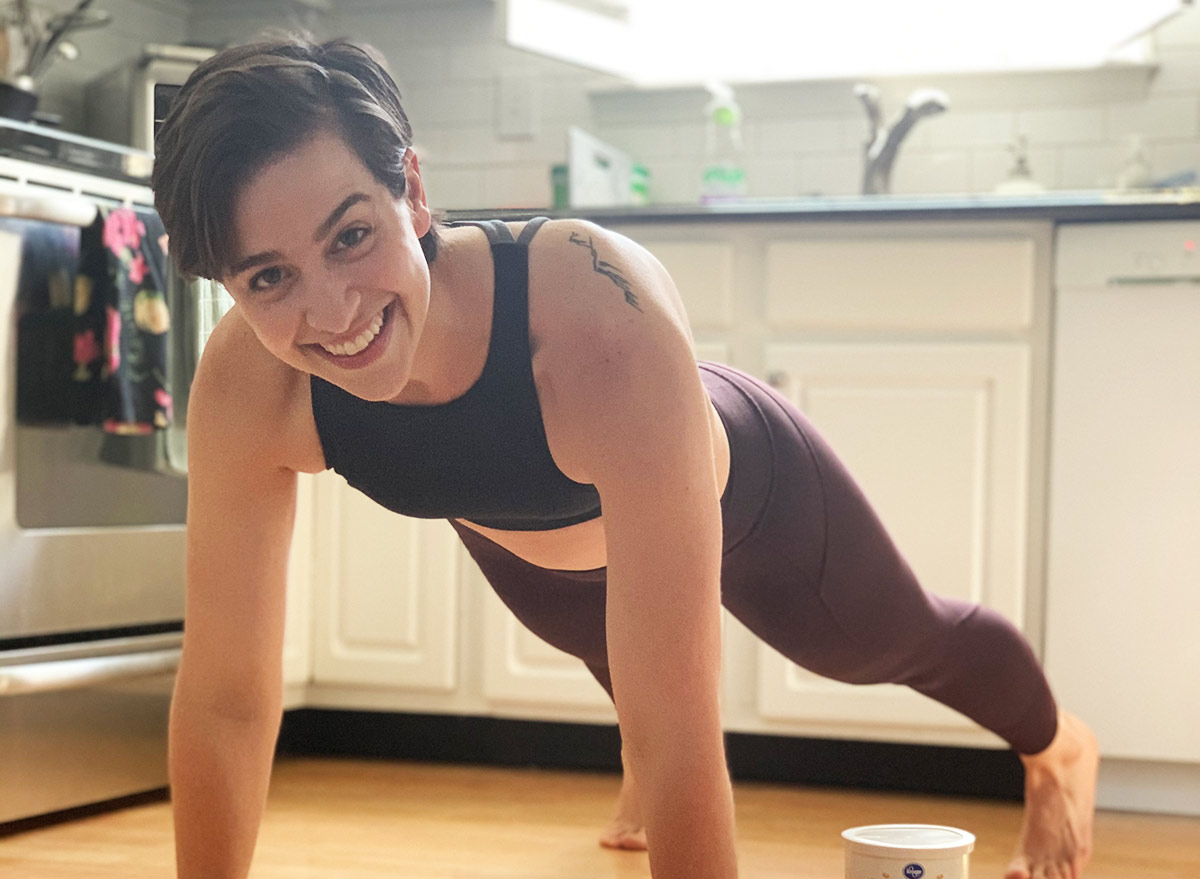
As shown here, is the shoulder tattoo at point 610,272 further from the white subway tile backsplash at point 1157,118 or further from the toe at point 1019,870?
the white subway tile backsplash at point 1157,118

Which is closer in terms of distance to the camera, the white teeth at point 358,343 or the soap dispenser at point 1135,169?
the white teeth at point 358,343

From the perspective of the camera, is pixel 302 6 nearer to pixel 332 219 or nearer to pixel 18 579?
pixel 18 579

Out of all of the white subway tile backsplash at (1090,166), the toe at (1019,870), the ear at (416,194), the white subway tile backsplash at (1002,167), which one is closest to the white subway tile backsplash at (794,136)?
the white subway tile backsplash at (1002,167)

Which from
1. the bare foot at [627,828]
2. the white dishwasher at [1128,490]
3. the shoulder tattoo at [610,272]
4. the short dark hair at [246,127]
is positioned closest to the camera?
the short dark hair at [246,127]

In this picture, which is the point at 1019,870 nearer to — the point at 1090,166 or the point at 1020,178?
the point at 1020,178

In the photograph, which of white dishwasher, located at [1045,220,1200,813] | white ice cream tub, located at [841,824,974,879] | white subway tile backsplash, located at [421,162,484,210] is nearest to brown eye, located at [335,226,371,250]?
white ice cream tub, located at [841,824,974,879]

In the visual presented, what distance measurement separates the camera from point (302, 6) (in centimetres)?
289

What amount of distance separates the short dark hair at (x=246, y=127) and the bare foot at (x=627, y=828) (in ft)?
3.30

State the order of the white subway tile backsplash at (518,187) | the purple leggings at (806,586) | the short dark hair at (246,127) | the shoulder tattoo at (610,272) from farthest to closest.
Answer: the white subway tile backsplash at (518,187) < the purple leggings at (806,586) < the shoulder tattoo at (610,272) < the short dark hair at (246,127)

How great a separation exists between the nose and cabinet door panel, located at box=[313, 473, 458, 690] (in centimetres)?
131

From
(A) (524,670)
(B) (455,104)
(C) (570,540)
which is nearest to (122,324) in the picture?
(A) (524,670)

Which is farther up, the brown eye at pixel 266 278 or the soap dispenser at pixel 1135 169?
the soap dispenser at pixel 1135 169

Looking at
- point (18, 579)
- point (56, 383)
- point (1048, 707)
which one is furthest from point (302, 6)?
point (1048, 707)

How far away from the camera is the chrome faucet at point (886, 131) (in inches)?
91.9
